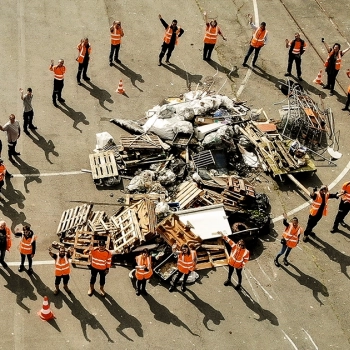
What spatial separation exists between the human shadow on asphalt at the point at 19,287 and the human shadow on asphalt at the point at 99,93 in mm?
8031

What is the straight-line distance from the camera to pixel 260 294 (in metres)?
18.4

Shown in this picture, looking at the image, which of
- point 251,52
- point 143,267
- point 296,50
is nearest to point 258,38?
point 251,52

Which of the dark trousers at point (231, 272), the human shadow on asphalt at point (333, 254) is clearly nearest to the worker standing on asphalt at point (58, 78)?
the dark trousers at point (231, 272)

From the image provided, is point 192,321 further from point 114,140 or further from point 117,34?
point 117,34

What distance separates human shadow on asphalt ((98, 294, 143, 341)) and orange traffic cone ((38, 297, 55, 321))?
150 cm

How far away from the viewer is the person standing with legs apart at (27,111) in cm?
2139

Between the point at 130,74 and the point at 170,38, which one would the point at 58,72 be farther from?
the point at 170,38

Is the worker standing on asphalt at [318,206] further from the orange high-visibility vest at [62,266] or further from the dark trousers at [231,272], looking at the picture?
the orange high-visibility vest at [62,266]

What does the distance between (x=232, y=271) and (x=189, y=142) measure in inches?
204

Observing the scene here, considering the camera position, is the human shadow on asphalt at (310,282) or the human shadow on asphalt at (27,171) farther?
the human shadow on asphalt at (27,171)

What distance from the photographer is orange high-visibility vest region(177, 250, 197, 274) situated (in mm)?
17344

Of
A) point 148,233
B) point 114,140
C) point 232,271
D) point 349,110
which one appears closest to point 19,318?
point 148,233

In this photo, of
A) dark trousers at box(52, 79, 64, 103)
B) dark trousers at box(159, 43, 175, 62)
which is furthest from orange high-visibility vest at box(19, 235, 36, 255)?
dark trousers at box(159, 43, 175, 62)

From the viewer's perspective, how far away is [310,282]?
746 inches
